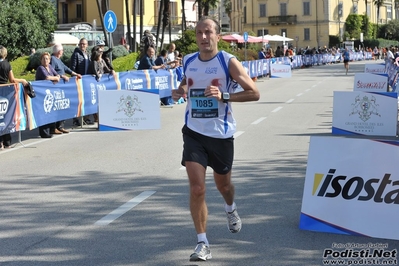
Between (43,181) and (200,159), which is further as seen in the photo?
(43,181)

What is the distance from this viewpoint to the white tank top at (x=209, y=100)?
6492mm

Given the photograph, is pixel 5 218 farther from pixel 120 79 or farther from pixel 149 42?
pixel 149 42

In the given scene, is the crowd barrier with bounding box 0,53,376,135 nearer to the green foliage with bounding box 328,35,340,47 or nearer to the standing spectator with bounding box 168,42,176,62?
the standing spectator with bounding box 168,42,176,62

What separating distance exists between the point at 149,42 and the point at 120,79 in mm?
5146

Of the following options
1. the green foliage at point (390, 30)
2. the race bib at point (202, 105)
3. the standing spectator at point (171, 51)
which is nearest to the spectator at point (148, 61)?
the standing spectator at point (171, 51)

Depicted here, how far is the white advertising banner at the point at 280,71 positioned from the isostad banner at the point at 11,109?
2989 cm

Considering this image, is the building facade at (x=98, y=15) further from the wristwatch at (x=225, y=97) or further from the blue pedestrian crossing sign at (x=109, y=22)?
the wristwatch at (x=225, y=97)

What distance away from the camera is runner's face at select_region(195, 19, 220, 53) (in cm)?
644

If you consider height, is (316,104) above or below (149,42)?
below

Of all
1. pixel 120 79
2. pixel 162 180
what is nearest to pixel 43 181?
pixel 162 180

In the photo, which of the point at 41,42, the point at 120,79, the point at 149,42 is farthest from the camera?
the point at 41,42

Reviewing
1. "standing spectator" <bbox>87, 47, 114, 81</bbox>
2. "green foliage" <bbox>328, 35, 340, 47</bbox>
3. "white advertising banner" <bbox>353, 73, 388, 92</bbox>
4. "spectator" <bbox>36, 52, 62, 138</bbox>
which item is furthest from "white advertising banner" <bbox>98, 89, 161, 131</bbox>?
"green foliage" <bbox>328, 35, 340, 47</bbox>

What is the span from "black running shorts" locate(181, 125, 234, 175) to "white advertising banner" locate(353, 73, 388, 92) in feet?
41.6

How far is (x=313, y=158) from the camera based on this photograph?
718cm
